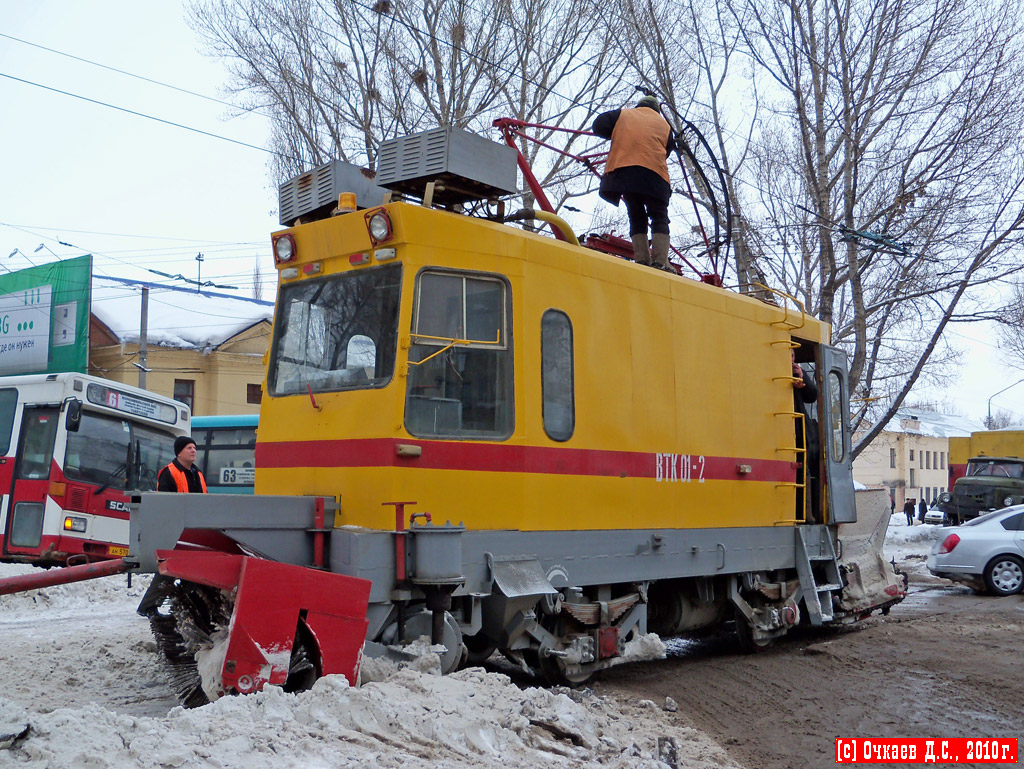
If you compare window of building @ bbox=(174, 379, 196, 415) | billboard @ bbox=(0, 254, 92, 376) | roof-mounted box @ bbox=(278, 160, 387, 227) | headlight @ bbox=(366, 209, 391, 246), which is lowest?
headlight @ bbox=(366, 209, 391, 246)

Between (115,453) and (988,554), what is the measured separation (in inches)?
583

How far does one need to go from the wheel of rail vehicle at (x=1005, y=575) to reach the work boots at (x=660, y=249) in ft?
32.5

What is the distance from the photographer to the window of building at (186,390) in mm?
35250

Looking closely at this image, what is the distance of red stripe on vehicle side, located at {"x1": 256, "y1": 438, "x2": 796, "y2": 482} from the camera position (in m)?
6.57

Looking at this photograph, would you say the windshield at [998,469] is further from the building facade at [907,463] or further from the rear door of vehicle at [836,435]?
the building facade at [907,463]

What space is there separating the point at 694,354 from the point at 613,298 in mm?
1320

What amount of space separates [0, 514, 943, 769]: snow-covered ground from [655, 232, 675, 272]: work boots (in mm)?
4340

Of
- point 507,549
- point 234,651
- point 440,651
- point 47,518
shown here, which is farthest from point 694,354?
point 47,518

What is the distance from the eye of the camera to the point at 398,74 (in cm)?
2139

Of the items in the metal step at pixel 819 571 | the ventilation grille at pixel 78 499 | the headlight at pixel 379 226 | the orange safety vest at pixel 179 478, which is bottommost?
the metal step at pixel 819 571

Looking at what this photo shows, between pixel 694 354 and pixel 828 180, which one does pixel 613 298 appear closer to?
pixel 694 354

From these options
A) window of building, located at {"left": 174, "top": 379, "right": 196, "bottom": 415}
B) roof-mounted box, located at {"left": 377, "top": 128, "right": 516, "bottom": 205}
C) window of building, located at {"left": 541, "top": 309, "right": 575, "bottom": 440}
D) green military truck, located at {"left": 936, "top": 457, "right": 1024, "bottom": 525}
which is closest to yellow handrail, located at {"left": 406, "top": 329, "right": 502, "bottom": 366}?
window of building, located at {"left": 541, "top": 309, "right": 575, "bottom": 440}

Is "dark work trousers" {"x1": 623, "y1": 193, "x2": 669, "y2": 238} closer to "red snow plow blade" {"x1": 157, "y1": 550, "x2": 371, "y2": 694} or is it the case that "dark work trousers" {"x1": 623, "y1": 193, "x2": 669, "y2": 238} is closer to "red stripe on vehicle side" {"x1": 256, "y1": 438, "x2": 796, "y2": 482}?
"red stripe on vehicle side" {"x1": 256, "y1": 438, "x2": 796, "y2": 482}

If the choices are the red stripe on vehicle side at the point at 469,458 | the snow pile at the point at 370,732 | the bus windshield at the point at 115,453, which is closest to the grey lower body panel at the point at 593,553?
the red stripe on vehicle side at the point at 469,458
